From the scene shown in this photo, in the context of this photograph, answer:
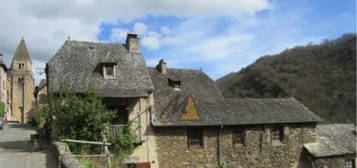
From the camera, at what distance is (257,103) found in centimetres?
2830

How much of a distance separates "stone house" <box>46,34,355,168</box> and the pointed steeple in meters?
59.5

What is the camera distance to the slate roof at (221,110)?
79.8 feet

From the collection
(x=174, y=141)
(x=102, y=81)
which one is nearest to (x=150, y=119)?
(x=174, y=141)

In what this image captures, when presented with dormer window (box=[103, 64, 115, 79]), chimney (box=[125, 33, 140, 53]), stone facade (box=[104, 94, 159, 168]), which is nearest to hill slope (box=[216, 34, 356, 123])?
chimney (box=[125, 33, 140, 53])

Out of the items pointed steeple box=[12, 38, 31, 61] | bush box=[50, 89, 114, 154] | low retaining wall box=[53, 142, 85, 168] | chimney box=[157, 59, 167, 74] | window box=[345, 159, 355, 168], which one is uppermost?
pointed steeple box=[12, 38, 31, 61]

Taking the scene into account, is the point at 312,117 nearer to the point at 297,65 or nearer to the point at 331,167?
the point at 331,167

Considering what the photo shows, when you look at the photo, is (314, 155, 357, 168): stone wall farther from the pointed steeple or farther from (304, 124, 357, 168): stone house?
the pointed steeple

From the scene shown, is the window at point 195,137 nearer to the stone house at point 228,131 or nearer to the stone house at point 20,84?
the stone house at point 228,131

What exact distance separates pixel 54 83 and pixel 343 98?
44.9m

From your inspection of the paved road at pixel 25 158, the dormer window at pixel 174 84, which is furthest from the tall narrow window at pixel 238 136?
the paved road at pixel 25 158

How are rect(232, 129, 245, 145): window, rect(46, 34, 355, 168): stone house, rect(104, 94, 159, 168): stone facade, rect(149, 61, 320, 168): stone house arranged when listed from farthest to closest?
1. rect(232, 129, 245, 145): window
2. rect(149, 61, 320, 168): stone house
3. rect(46, 34, 355, 168): stone house
4. rect(104, 94, 159, 168): stone facade

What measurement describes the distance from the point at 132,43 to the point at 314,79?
43.1m

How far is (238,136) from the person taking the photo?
25438 millimetres

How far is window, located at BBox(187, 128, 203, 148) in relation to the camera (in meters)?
24.3
